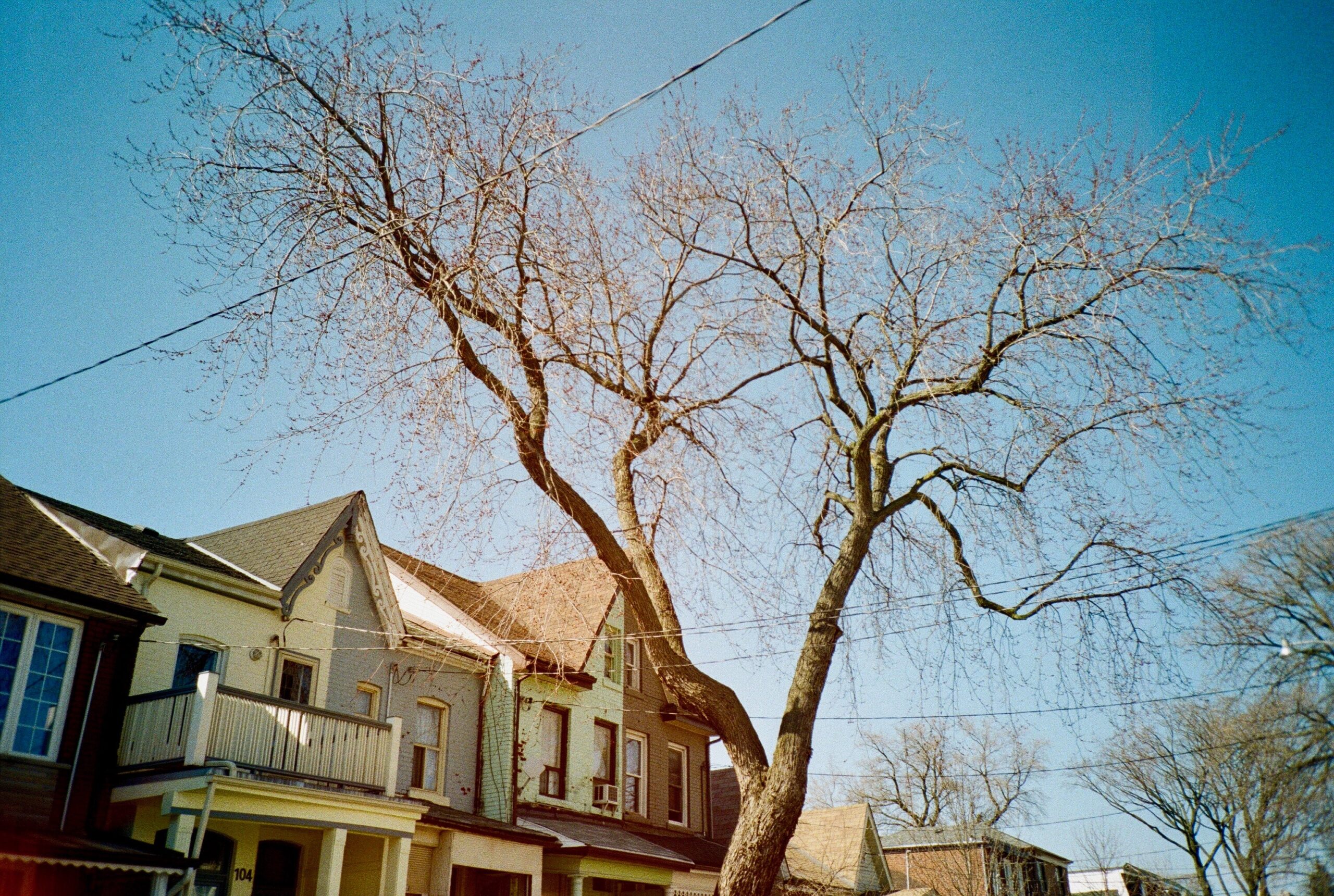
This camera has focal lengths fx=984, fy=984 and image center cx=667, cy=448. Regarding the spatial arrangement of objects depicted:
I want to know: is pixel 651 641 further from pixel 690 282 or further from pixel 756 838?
pixel 690 282

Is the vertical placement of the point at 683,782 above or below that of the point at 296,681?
below

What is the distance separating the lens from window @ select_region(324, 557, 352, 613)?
18156 mm

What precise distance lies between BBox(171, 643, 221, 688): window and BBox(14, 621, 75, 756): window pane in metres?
1.81

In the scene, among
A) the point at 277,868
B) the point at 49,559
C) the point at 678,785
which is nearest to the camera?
the point at 49,559

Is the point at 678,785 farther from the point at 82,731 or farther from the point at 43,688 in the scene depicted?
the point at 43,688

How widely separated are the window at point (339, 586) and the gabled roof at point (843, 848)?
2059 cm

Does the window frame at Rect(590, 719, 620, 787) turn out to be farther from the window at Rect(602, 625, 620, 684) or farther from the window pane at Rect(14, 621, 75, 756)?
the window pane at Rect(14, 621, 75, 756)

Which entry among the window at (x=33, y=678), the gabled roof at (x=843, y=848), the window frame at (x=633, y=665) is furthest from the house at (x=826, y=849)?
the window at (x=33, y=678)

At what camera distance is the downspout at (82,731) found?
507 inches

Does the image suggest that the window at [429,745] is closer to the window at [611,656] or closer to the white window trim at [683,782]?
the window at [611,656]

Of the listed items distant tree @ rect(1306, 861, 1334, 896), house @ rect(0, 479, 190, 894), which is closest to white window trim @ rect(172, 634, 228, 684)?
house @ rect(0, 479, 190, 894)

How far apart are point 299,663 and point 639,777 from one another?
10.7 metres

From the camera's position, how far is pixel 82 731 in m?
13.3

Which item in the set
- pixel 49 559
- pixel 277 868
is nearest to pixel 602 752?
pixel 277 868
